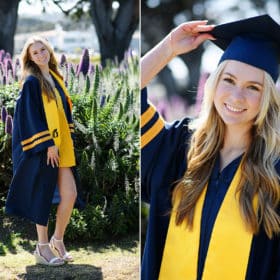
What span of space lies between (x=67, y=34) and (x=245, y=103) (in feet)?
4.28

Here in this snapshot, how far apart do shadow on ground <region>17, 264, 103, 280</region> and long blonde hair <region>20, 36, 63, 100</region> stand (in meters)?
0.88

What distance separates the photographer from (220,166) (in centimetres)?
188

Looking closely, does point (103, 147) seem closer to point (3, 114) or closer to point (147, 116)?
point (3, 114)

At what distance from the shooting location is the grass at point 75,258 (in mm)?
2691

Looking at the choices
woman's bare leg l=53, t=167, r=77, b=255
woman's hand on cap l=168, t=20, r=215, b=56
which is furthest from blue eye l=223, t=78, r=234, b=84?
woman's bare leg l=53, t=167, r=77, b=255

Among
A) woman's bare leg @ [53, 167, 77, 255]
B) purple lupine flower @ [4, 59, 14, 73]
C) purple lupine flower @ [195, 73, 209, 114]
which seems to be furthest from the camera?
purple lupine flower @ [4, 59, 14, 73]

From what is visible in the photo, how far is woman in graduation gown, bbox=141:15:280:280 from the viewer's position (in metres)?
1.74

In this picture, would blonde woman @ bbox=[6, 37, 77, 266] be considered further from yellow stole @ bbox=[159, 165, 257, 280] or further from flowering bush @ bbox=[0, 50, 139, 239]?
yellow stole @ bbox=[159, 165, 257, 280]

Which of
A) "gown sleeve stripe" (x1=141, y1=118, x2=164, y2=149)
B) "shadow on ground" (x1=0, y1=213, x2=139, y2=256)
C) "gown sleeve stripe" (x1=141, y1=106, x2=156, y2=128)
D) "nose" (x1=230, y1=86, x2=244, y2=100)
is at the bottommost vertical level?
"shadow on ground" (x1=0, y1=213, x2=139, y2=256)

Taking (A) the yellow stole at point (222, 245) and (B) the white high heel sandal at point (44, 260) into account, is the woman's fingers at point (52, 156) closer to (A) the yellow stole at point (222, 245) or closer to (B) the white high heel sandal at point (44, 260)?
(B) the white high heel sandal at point (44, 260)

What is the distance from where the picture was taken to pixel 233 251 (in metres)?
1.82

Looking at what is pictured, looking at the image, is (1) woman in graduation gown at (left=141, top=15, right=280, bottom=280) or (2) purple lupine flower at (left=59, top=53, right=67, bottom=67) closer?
(1) woman in graduation gown at (left=141, top=15, right=280, bottom=280)

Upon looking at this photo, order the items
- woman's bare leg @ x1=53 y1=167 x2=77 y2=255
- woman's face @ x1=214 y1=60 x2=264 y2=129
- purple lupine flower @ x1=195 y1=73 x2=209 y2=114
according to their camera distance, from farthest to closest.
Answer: woman's bare leg @ x1=53 y1=167 x2=77 y2=255 < purple lupine flower @ x1=195 y1=73 x2=209 y2=114 < woman's face @ x1=214 y1=60 x2=264 y2=129

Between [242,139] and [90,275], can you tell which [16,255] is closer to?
[90,275]
